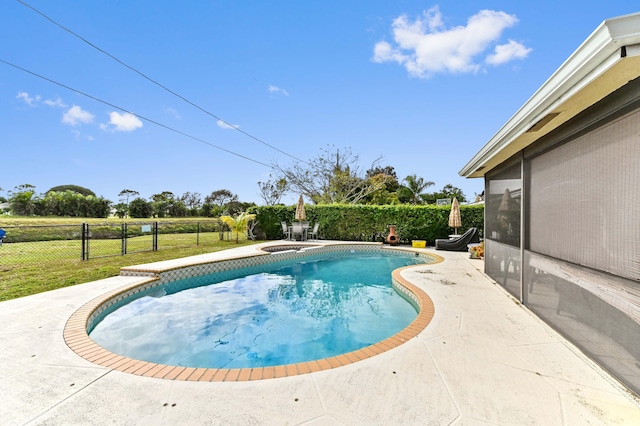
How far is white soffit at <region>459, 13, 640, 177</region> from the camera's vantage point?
5.45ft

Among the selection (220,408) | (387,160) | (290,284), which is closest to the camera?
(220,408)

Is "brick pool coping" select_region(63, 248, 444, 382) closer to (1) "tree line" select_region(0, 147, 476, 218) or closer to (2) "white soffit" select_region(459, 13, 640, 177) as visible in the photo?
(2) "white soffit" select_region(459, 13, 640, 177)

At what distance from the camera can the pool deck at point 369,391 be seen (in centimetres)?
207

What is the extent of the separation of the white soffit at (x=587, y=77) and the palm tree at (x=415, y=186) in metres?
29.1

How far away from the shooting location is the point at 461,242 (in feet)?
40.0

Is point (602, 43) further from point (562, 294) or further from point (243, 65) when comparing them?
point (243, 65)

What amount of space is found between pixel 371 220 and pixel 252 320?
467 inches

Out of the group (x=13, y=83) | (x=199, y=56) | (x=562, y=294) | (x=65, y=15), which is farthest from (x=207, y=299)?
(x=199, y=56)

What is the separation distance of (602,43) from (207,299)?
22.1 feet

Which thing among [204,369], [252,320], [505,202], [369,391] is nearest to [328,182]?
[505,202]

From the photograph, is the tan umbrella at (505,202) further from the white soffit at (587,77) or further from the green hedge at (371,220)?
the green hedge at (371,220)

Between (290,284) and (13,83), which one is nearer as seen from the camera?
(290,284)

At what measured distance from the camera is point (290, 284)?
7.82 metres

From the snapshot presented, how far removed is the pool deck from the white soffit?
7.85ft
